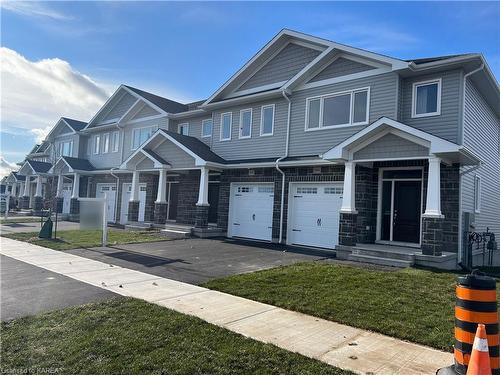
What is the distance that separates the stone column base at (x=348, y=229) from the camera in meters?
12.0

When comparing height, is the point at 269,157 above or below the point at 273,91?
below

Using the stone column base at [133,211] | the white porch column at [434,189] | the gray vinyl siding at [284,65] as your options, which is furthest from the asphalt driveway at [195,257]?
the gray vinyl siding at [284,65]

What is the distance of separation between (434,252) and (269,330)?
6.78 m

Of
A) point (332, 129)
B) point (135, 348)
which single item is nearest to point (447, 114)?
point (332, 129)

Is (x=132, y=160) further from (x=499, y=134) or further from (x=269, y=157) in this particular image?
(x=499, y=134)

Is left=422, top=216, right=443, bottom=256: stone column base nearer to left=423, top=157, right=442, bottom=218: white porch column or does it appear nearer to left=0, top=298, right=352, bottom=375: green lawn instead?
left=423, top=157, right=442, bottom=218: white porch column

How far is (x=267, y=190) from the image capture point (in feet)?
53.9

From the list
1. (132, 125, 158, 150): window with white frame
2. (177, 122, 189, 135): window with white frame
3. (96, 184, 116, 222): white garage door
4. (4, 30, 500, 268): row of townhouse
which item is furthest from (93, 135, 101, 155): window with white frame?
(177, 122, 189, 135): window with white frame

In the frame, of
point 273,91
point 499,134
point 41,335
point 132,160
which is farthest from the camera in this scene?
point 132,160

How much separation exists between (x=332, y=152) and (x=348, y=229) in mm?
2520

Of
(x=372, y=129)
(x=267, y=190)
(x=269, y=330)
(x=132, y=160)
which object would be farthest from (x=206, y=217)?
(x=269, y=330)

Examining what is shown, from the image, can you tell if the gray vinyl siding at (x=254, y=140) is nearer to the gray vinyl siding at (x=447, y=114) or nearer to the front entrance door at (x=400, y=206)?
the front entrance door at (x=400, y=206)

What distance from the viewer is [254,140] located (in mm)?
17078

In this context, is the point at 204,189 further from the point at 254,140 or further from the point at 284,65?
the point at 284,65
